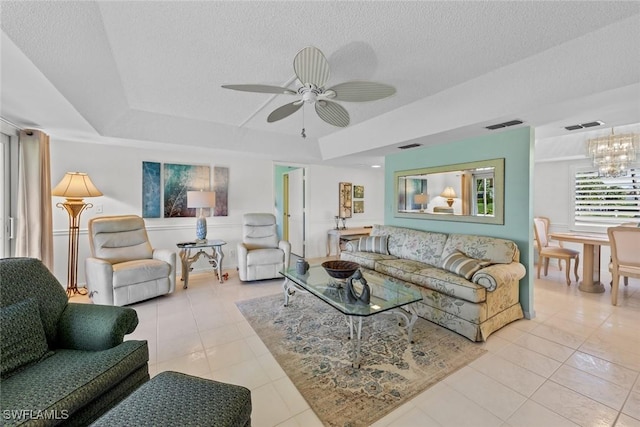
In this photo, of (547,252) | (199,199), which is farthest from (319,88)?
(547,252)

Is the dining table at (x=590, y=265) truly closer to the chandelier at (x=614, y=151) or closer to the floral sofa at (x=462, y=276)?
the chandelier at (x=614, y=151)

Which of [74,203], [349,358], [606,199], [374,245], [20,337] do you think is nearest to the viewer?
[20,337]

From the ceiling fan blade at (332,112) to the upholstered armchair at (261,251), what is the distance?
245cm

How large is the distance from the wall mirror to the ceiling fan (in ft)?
6.96

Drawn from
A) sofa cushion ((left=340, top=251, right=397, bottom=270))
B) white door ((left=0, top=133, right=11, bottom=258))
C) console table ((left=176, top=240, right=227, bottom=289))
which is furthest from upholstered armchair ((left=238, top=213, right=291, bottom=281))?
white door ((left=0, top=133, right=11, bottom=258))

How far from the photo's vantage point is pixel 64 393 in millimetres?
1147

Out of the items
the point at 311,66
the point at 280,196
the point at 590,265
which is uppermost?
the point at 311,66

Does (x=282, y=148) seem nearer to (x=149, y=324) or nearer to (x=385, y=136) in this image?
(x=385, y=136)

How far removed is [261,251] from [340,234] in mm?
2216

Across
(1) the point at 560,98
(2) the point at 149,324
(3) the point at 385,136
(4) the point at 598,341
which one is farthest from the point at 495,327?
(2) the point at 149,324

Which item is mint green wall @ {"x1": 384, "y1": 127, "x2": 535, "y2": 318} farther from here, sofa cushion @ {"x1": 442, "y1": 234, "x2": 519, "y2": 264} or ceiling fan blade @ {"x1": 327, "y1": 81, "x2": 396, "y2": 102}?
ceiling fan blade @ {"x1": 327, "y1": 81, "x2": 396, "y2": 102}

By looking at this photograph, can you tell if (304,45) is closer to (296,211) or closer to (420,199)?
(420,199)

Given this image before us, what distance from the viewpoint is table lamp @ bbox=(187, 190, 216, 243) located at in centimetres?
409

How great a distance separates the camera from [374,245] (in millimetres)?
4066
